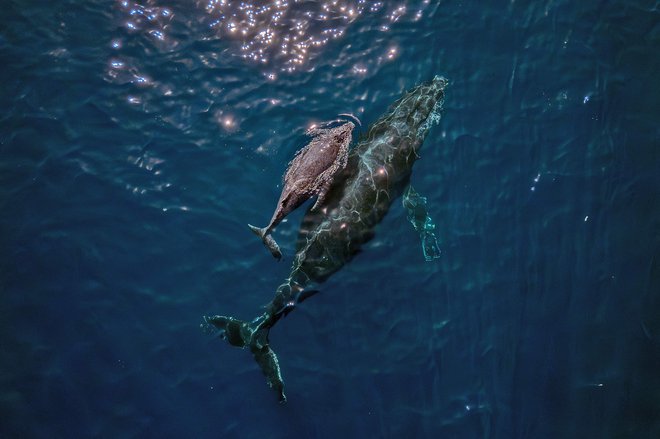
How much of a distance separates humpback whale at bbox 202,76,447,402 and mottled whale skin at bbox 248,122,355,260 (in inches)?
9.6

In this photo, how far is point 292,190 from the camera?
33.8 ft

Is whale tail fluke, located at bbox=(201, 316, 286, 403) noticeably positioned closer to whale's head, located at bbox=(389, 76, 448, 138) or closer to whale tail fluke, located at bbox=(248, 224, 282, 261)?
whale tail fluke, located at bbox=(248, 224, 282, 261)

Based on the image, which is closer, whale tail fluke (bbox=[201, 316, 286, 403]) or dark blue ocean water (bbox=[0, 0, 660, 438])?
whale tail fluke (bbox=[201, 316, 286, 403])

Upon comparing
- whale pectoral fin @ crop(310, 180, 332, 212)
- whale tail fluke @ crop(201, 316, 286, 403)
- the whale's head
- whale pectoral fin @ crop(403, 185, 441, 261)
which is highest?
the whale's head

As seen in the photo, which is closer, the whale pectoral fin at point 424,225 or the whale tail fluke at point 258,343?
the whale tail fluke at point 258,343

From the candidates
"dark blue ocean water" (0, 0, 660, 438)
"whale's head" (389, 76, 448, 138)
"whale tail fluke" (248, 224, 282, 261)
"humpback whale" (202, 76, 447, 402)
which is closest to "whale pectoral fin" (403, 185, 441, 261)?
"dark blue ocean water" (0, 0, 660, 438)

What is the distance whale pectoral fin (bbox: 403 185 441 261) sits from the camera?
36.1 feet

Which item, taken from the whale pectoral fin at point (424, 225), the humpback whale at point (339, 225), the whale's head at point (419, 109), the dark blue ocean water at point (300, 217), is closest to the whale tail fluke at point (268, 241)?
the humpback whale at point (339, 225)

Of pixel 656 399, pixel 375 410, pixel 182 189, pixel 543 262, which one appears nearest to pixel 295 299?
pixel 375 410

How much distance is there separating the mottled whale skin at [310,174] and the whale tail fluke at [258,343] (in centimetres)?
158

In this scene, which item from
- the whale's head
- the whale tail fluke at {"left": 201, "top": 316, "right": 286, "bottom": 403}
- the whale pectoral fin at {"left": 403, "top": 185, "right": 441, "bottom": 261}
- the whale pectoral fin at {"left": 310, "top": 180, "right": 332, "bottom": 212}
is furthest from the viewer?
the whale's head

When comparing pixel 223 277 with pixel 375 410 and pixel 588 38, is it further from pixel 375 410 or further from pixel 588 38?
pixel 588 38

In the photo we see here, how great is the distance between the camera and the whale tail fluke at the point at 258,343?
394 inches

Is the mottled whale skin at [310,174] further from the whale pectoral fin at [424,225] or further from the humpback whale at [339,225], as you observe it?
the whale pectoral fin at [424,225]
